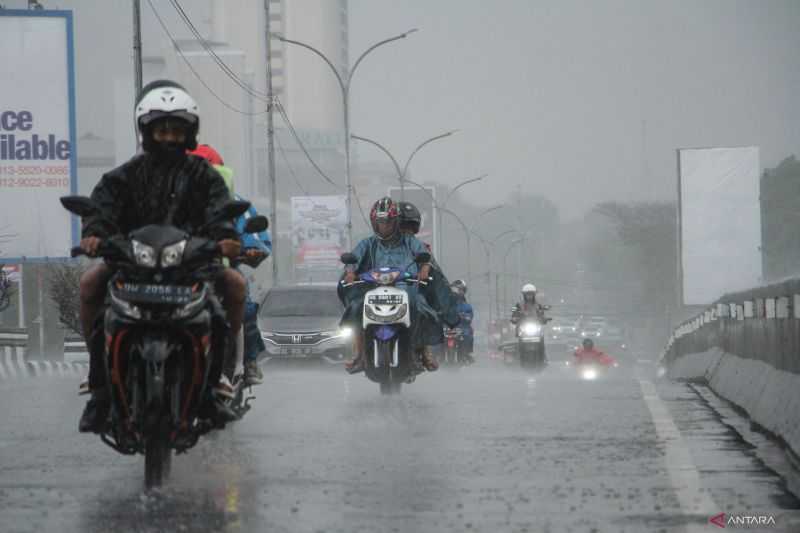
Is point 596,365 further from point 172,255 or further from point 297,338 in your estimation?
point 172,255

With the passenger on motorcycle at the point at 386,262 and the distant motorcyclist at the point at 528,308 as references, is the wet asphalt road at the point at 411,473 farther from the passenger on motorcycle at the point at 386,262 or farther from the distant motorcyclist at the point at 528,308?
the distant motorcyclist at the point at 528,308

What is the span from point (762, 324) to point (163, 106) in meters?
6.32

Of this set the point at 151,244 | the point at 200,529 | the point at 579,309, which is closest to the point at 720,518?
the point at 200,529

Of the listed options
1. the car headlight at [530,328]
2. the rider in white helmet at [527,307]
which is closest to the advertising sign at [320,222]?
the rider in white helmet at [527,307]

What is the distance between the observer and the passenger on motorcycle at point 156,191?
Result: 7.81m

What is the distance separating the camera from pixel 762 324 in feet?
41.9

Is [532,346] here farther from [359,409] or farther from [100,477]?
[100,477]

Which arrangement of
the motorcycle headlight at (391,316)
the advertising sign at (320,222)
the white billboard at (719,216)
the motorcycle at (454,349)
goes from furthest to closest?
1. the advertising sign at (320,222)
2. the white billboard at (719,216)
3. the motorcycle at (454,349)
4. the motorcycle headlight at (391,316)

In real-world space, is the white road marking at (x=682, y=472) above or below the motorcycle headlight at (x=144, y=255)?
below

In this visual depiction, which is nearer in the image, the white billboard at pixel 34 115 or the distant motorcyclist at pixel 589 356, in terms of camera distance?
the distant motorcyclist at pixel 589 356

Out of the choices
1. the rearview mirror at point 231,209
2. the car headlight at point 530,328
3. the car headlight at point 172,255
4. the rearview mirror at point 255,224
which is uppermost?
the rearview mirror at point 231,209

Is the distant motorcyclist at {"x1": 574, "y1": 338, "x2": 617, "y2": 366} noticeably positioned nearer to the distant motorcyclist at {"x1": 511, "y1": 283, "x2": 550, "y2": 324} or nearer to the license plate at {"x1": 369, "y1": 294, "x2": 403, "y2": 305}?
the distant motorcyclist at {"x1": 511, "y1": 283, "x2": 550, "y2": 324}

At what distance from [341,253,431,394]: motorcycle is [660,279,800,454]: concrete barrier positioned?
9.25ft

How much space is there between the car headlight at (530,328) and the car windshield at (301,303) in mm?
4506
